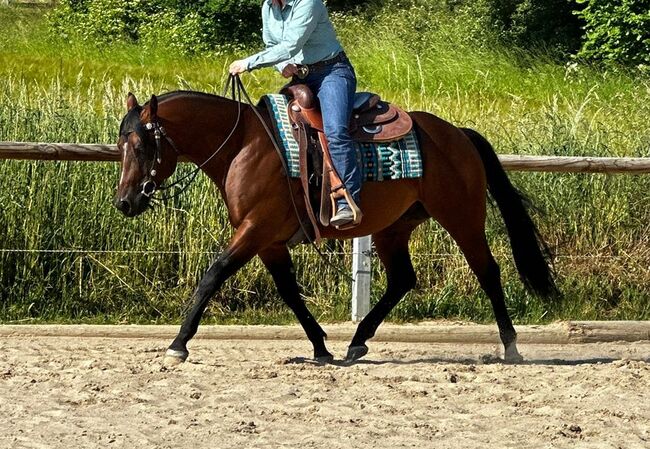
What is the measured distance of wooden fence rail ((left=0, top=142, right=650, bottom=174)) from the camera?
8148mm

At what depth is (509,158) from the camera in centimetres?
871

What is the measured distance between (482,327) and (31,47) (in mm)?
17015

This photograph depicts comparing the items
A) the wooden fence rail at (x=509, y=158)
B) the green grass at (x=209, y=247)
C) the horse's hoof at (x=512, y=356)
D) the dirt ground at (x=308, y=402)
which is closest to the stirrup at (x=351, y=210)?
the dirt ground at (x=308, y=402)

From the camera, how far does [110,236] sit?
30.7ft

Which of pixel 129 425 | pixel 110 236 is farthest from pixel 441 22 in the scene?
pixel 129 425

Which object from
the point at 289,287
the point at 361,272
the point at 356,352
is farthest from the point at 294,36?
the point at 361,272

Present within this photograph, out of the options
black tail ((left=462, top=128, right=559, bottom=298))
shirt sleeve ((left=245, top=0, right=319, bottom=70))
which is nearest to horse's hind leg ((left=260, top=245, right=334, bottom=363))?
shirt sleeve ((left=245, top=0, right=319, bottom=70))

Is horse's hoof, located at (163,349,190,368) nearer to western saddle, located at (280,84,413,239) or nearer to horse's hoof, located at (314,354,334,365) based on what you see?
horse's hoof, located at (314,354,334,365)

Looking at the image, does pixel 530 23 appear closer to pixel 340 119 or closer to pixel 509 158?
pixel 509 158

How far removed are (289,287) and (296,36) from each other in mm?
1560

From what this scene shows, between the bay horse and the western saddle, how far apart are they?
15cm

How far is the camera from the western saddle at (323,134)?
6.90 meters

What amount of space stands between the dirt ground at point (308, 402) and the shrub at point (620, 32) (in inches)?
587

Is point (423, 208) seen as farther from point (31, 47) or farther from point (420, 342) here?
point (31, 47)
